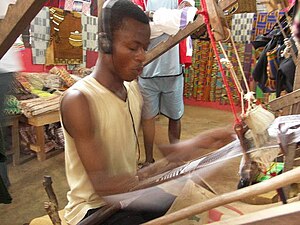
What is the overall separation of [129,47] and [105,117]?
278 millimetres

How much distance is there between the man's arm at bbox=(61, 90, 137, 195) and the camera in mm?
1168

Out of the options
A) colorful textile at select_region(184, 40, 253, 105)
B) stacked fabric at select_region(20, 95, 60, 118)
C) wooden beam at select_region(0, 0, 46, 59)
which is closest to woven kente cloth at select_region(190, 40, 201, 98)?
colorful textile at select_region(184, 40, 253, 105)

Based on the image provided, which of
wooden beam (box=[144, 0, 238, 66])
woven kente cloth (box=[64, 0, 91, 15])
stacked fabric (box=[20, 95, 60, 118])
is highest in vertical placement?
woven kente cloth (box=[64, 0, 91, 15])

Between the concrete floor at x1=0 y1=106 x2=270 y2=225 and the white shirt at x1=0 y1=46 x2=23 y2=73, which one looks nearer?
the white shirt at x1=0 y1=46 x2=23 y2=73

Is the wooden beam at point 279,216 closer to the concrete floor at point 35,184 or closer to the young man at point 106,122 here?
the young man at point 106,122

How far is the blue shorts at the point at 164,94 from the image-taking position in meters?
3.29

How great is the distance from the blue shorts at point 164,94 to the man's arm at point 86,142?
80.8 inches

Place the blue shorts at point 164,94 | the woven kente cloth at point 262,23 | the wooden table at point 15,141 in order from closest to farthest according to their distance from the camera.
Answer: the blue shorts at point 164,94, the wooden table at point 15,141, the woven kente cloth at point 262,23

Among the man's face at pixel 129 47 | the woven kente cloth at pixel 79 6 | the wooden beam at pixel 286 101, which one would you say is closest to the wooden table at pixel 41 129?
the woven kente cloth at pixel 79 6

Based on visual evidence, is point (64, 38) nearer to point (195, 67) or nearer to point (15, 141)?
point (15, 141)

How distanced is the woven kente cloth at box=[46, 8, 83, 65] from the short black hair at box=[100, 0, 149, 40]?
134 inches

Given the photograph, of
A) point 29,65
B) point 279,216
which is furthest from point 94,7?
point 279,216

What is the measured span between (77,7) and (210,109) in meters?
2.95

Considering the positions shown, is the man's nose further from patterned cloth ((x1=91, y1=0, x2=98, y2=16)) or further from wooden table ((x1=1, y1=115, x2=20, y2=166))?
patterned cloth ((x1=91, y1=0, x2=98, y2=16))
